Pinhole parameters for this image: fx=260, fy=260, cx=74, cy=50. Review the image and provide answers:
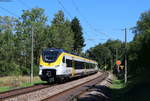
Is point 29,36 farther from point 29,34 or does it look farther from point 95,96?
point 95,96

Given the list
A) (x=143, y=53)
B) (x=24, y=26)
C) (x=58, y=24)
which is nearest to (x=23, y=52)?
(x=24, y=26)

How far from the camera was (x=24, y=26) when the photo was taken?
213 feet

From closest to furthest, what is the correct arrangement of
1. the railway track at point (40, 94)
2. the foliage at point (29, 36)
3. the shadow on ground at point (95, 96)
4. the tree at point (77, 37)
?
the railway track at point (40, 94), the shadow on ground at point (95, 96), the foliage at point (29, 36), the tree at point (77, 37)

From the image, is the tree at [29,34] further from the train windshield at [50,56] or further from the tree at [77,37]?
the train windshield at [50,56]

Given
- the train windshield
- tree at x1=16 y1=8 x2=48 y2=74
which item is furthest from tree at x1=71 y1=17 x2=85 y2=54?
the train windshield

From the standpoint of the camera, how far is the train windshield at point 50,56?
84.9 feet

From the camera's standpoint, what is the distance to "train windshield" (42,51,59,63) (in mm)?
25880

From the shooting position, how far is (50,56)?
26141 mm

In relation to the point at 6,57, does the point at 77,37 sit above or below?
above

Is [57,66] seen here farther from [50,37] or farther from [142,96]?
[50,37]

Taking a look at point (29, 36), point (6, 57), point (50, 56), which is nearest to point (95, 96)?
point (50, 56)

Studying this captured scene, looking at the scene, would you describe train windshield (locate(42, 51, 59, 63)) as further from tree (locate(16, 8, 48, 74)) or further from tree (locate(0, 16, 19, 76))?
tree (locate(16, 8, 48, 74))

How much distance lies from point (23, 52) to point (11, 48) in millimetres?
11062

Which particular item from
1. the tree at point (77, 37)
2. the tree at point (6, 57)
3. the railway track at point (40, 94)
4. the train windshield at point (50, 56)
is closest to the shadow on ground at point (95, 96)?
the railway track at point (40, 94)
